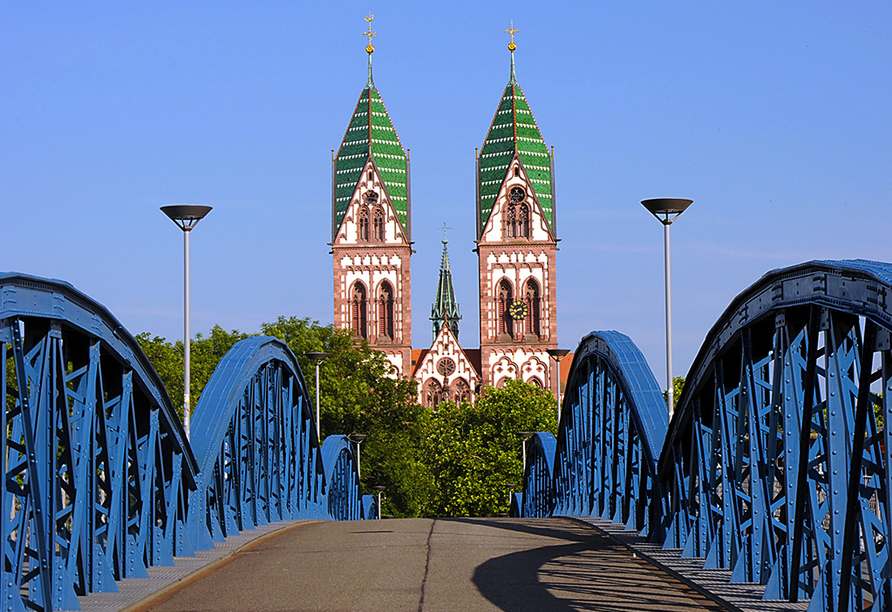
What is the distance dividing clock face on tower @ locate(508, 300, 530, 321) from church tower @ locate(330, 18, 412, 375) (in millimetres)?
8097

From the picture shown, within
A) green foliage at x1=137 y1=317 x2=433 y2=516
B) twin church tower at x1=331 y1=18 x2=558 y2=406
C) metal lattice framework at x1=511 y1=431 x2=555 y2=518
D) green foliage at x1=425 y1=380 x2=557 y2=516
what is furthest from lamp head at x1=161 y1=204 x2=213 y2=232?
twin church tower at x1=331 y1=18 x2=558 y2=406

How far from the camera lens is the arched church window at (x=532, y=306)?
346 feet

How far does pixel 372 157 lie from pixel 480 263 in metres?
12.4

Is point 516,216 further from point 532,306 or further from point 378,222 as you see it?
point 378,222

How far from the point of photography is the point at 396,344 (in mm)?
105000

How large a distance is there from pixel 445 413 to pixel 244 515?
6942 cm

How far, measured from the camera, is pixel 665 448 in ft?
53.1

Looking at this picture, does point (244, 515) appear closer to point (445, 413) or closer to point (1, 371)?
point (1, 371)

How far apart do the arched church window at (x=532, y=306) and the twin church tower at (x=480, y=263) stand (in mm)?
79

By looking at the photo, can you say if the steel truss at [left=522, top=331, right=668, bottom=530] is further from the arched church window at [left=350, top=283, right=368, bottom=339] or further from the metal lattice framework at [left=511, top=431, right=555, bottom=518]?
the arched church window at [left=350, top=283, right=368, bottom=339]

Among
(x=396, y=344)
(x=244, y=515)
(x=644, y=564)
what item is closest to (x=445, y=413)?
(x=396, y=344)

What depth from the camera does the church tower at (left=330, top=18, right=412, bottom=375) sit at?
10575 cm

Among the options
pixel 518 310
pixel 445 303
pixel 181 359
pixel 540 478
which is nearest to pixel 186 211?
pixel 540 478

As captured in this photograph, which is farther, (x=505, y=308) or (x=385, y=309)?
(x=385, y=309)
